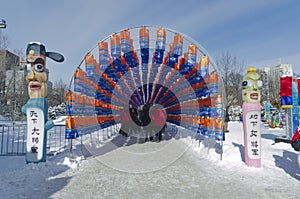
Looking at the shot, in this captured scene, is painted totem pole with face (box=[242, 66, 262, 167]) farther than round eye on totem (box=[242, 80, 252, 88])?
No

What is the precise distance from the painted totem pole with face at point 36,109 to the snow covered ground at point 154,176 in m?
0.38

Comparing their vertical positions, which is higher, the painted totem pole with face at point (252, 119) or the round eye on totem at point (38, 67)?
the round eye on totem at point (38, 67)

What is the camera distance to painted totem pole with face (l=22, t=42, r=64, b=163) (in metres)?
6.05

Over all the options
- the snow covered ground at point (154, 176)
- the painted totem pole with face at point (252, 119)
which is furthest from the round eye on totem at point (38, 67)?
the painted totem pole with face at point (252, 119)

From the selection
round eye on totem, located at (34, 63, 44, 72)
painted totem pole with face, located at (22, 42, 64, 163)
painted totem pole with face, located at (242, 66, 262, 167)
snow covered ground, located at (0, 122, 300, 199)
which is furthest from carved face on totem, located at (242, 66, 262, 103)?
round eye on totem, located at (34, 63, 44, 72)

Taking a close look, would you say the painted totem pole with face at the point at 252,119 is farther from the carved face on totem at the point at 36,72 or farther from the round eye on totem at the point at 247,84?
the carved face on totem at the point at 36,72

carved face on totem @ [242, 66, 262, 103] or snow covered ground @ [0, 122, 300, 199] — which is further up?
carved face on totem @ [242, 66, 262, 103]

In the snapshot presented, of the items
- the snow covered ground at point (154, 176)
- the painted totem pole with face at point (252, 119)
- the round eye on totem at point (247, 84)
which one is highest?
the round eye on totem at point (247, 84)

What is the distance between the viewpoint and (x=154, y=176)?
5.50 m

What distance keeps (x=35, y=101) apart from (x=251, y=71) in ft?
18.6

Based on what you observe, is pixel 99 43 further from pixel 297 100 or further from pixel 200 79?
pixel 297 100

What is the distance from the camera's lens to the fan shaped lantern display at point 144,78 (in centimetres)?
742

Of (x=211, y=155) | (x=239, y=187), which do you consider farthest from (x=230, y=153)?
(x=239, y=187)

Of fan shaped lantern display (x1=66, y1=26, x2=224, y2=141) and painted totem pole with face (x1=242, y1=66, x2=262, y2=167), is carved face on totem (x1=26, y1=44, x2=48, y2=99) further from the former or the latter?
painted totem pole with face (x1=242, y1=66, x2=262, y2=167)
